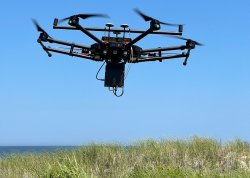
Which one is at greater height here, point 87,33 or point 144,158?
point 87,33

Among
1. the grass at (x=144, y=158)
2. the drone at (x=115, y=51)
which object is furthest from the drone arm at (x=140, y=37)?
the grass at (x=144, y=158)

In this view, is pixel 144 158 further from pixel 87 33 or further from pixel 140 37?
pixel 87 33

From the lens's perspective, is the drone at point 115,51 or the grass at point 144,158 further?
the grass at point 144,158

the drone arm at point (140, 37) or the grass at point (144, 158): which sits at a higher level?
the drone arm at point (140, 37)

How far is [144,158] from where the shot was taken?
84.7ft

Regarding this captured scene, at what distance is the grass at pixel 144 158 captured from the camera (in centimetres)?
2448

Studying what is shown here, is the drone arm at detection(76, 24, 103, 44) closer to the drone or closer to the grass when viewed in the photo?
the drone

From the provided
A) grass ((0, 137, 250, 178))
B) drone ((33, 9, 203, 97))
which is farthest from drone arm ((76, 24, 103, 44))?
grass ((0, 137, 250, 178))

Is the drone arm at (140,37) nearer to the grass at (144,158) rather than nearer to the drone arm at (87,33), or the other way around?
the drone arm at (87,33)

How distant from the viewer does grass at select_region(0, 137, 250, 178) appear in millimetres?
24484

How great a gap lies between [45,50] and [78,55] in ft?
4.03

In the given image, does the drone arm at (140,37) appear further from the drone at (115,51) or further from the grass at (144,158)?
the grass at (144,158)

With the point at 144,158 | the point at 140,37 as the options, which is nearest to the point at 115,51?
the point at 140,37

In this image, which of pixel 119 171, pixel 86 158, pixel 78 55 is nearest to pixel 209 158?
pixel 119 171
